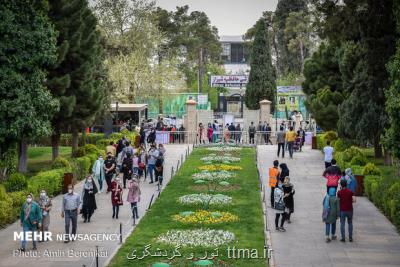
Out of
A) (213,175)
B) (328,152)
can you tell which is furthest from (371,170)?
(213,175)

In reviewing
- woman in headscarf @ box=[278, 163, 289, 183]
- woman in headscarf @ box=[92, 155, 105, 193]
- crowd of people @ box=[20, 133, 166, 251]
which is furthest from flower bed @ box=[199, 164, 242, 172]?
woman in headscarf @ box=[278, 163, 289, 183]

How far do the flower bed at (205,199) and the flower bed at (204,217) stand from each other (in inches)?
70.4

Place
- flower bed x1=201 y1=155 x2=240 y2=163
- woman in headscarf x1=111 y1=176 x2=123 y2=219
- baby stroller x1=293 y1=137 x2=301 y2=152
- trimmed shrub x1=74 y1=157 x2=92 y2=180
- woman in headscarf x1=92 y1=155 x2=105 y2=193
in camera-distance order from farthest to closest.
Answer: baby stroller x1=293 y1=137 x2=301 y2=152 < flower bed x1=201 y1=155 x2=240 y2=163 < trimmed shrub x1=74 y1=157 x2=92 y2=180 < woman in headscarf x1=92 y1=155 x2=105 y2=193 < woman in headscarf x1=111 y1=176 x2=123 y2=219

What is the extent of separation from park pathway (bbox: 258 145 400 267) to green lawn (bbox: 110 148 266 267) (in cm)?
54

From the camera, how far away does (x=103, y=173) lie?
2569 cm

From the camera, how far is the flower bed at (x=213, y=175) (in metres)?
28.6

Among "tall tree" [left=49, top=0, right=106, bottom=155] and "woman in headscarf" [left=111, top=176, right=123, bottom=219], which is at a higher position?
"tall tree" [left=49, top=0, right=106, bottom=155]

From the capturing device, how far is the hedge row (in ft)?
62.0

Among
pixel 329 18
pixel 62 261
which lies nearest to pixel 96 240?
pixel 62 261

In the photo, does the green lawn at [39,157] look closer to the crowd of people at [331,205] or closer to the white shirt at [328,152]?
the white shirt at [328,152]

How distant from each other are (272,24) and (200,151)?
53.6 meters

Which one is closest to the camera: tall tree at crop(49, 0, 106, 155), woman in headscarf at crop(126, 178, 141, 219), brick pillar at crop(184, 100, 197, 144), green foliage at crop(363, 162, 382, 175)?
woman in headscarf at crop(126, 178, 141, 219)

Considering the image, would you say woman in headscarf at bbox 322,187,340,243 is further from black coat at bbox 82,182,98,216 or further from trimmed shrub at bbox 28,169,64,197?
trimmed shrub at bbox 28,169,64,197

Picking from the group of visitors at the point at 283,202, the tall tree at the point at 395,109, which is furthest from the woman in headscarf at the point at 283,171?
the tall tree at the point at 395,109
